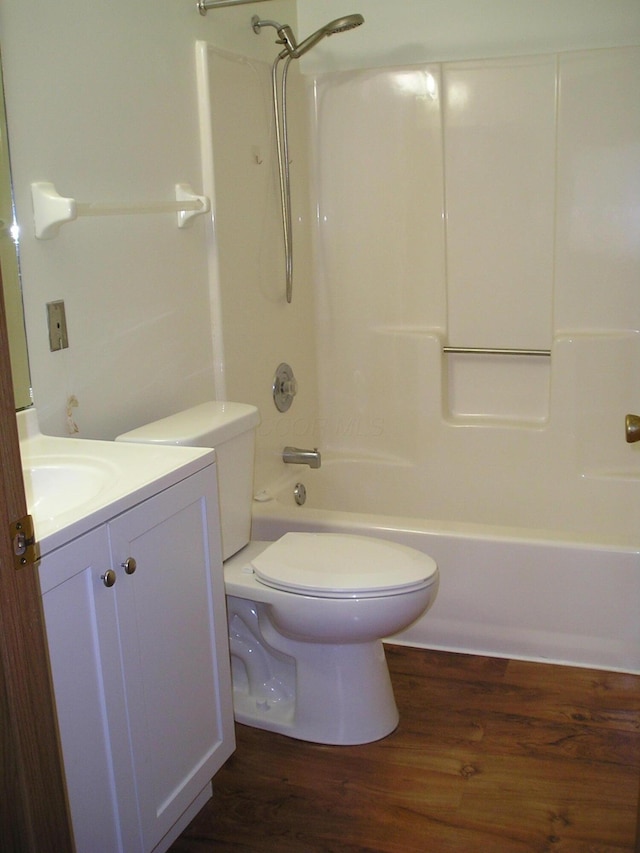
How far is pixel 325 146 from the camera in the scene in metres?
3.08

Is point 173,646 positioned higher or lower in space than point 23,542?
lower

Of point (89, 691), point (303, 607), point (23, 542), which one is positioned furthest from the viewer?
point (303, 607)

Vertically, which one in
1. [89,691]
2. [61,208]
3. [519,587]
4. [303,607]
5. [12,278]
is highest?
[61,208]

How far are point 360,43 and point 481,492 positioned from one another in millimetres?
1583

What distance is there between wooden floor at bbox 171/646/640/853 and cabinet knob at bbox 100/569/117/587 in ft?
2.32

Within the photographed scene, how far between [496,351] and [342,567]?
4.20 ft

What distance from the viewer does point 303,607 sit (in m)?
1.99

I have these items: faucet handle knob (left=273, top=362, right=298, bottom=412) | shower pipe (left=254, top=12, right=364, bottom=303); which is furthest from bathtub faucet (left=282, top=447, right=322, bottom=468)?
shower pipe (left=254, top=12, right=364, bottom=303)

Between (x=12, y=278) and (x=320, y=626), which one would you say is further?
(x=320, y=626)

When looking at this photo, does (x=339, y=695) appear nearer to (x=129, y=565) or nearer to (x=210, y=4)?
(x=129, y=565)

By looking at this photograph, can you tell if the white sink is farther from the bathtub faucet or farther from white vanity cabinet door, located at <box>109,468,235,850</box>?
the bathtub faucet

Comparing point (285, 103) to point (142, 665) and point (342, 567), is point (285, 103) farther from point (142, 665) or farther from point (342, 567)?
point (142, 665)

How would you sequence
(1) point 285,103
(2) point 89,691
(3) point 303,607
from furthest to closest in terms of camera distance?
(1) point 285,103
(3) point 303,607
(2) point 89,691

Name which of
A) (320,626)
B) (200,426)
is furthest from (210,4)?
(320,626)
